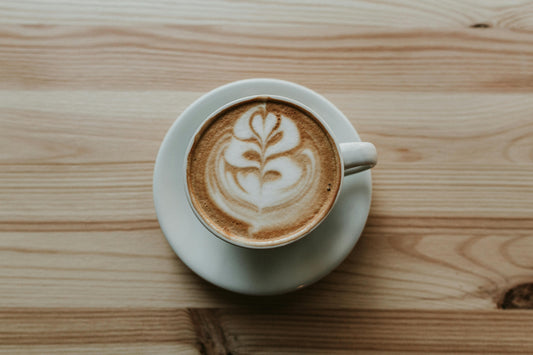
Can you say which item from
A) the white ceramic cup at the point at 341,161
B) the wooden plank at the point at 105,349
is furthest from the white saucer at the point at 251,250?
the wooden plank at the point at 105,349

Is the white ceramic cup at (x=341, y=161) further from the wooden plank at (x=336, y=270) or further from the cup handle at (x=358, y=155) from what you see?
the wooden plank at (x=336, y=270)

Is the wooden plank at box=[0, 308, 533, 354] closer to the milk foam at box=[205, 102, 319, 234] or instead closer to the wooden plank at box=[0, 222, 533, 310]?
the wooden plank at box=[0, 222, 533, 310]

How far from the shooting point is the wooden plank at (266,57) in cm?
93

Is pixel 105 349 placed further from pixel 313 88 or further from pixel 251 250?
pixel 313 88

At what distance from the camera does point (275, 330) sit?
33.9 inches

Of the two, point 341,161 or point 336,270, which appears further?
point 336,270

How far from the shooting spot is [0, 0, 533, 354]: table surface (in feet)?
2.82

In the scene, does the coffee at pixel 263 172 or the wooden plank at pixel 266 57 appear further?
the wooden plank at pixel 266 57

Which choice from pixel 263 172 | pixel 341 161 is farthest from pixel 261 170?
pixel 341 161

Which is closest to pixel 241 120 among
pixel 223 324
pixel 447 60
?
pixel 223 324

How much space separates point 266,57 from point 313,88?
5.2 inches

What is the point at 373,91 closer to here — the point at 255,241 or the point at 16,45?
the point at 255,241

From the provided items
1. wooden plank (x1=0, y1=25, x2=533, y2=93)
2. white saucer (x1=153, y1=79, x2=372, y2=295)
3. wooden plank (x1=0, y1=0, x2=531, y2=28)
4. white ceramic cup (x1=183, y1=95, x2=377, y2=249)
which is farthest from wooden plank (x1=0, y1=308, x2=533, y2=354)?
wooden plank (x1=0, y1=0, x2=531, y2=28)

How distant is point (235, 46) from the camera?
0.94 metres
